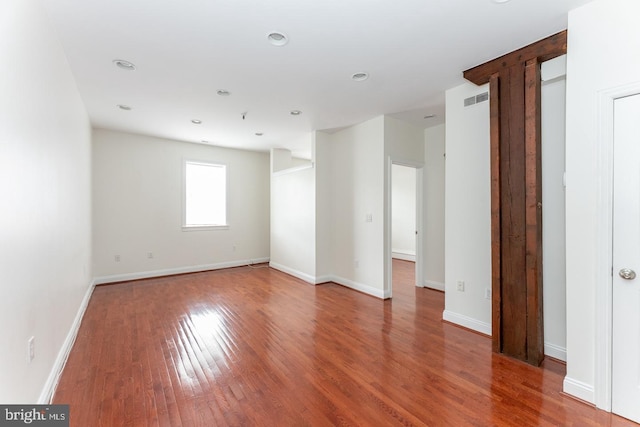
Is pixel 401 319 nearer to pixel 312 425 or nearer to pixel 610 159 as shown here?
pixel 312 425

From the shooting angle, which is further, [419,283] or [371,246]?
[419,283]

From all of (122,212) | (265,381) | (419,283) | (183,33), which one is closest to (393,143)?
(419,283)

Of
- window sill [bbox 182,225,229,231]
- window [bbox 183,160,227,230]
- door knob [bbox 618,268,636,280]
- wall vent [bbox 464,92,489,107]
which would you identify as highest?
wall vent [bbox 464,92,489,107]

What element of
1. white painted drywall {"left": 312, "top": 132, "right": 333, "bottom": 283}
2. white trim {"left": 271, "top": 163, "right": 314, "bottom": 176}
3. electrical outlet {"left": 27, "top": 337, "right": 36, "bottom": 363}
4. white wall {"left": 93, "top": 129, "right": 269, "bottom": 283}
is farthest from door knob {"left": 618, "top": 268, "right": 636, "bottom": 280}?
white wall {"left": 93, "top": 129, "right": 269, "bottom": 283}

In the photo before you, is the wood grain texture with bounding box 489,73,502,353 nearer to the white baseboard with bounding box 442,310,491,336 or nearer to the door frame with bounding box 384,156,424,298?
the white baseboard with bounding box 442,310,491,336

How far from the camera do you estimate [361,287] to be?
4594 millimetres

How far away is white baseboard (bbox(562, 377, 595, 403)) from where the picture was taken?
1.94 m

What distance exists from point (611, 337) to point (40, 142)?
4039mm

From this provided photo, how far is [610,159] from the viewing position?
1.88m

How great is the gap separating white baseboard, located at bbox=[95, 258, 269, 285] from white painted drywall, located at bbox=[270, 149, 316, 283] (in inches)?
28.4

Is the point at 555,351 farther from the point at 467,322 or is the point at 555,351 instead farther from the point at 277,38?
the point at 277,38

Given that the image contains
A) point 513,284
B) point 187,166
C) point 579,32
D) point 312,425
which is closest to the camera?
point 312,425

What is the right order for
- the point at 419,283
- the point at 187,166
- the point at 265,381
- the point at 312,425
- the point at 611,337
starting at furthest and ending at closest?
the point at 187,166 → the point at 419,283 → the point at 265,381 → the point at 611,337 → the point at 312,425

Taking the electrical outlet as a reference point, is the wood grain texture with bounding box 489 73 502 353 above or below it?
above
